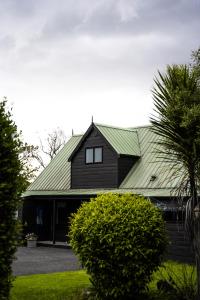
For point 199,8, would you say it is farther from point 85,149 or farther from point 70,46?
point 85,149

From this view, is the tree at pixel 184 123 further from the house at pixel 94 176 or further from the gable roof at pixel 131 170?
the house at pixel 94 176

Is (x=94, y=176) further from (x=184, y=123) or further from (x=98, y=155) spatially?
(x=184, y=123)

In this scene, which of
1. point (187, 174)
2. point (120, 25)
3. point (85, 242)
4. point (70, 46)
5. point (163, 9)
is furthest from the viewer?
point (70, 46)

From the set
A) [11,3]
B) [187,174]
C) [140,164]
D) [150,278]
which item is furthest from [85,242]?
[140,164]

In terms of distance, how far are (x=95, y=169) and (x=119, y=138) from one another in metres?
2.25

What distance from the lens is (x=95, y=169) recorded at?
27344 millimetres

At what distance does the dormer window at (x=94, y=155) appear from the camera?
2728cm

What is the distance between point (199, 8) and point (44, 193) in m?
19.3

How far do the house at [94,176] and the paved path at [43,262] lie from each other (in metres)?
3.70

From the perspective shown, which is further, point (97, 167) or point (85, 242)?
point (97, 167)

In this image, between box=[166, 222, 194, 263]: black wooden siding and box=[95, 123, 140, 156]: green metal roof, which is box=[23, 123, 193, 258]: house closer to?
box=[95, 123, 140, 156]: green metal roof

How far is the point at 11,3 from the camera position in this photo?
10.0 m

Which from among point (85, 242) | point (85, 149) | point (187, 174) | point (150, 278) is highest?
point (85, 149)

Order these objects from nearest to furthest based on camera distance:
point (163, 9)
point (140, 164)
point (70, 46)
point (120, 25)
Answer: point (163, 9), point (120, 25), point (70, 46), point (140, 164)
